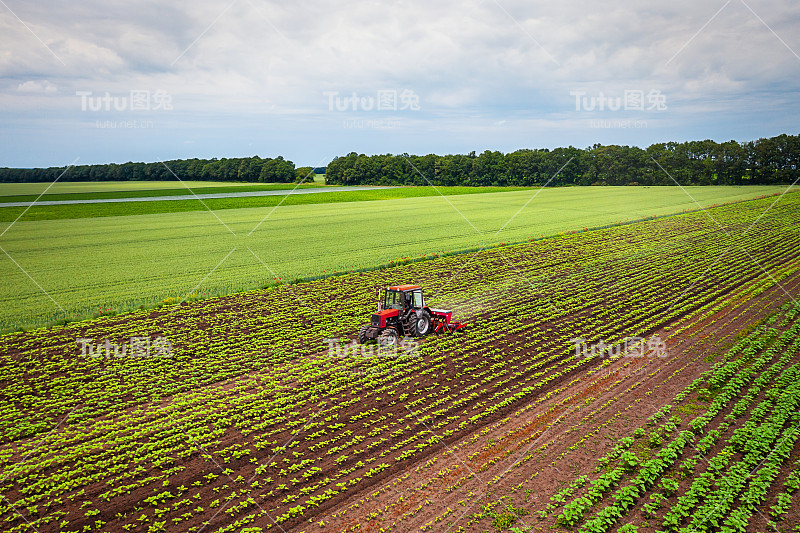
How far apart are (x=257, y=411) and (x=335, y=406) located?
6.90 feet

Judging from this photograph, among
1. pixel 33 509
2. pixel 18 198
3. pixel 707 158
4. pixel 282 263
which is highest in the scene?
pixel 707 158

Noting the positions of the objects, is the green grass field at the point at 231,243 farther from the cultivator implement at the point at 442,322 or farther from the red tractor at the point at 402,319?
the cultivator implement at the point at 442,322

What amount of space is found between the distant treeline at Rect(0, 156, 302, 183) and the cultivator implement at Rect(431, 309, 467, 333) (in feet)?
305

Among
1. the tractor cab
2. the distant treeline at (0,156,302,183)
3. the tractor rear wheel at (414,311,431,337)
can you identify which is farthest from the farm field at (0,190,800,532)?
the distant treeline at (0,156,302,183)

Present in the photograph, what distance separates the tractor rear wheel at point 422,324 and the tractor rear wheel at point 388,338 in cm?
127

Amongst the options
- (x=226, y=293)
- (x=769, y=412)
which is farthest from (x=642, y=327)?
(x=226, y=293)

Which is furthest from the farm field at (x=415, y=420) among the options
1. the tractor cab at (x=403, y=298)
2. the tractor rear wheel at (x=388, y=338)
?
Result: the tractor cab at (x=403, y=298)

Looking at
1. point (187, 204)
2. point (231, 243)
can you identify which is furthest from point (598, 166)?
point (231, 243)

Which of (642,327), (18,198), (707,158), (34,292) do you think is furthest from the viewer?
(707,158)

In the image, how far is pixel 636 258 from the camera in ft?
118

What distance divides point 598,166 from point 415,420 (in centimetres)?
11741

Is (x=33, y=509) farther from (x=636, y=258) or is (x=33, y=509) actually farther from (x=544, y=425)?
(x=636, y=258)

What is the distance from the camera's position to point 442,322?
66.1ft

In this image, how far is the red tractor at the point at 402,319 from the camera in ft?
60.4
